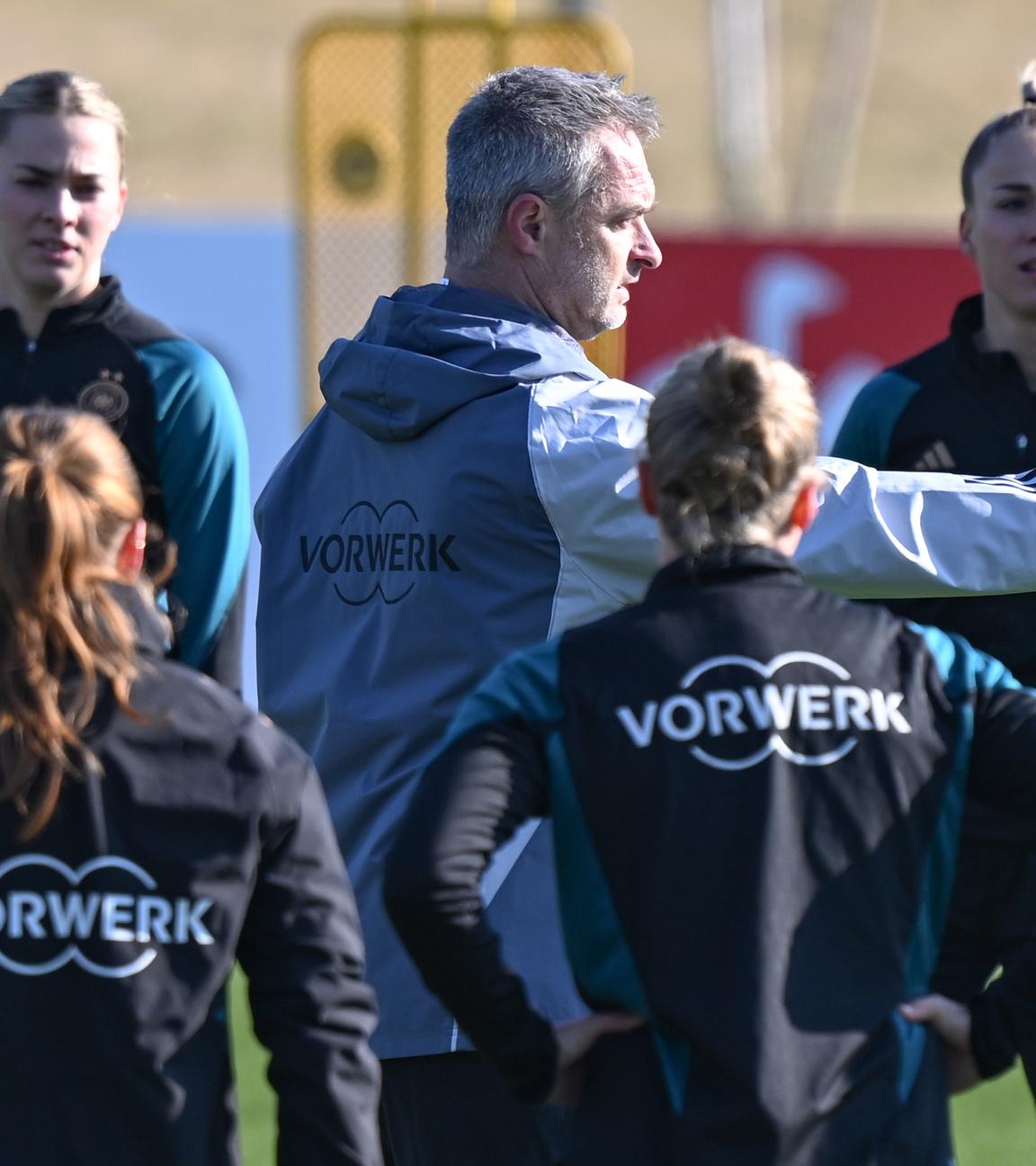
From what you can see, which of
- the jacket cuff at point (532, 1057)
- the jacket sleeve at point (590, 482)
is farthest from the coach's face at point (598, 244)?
the jacket cuff at point (532, 1057)

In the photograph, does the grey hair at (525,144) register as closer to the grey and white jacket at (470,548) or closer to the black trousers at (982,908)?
the grey and white jacket at (470,548)

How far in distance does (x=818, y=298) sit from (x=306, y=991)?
6.96 meters

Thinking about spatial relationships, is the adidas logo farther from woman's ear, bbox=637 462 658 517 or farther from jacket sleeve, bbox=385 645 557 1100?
jacket sleeve, bbox=385 645 557 1100

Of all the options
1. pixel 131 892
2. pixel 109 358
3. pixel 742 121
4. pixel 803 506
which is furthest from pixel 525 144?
pixel 742 121

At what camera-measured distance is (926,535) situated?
2848mm

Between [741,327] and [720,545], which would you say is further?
[741,327]

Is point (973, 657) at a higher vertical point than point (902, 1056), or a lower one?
higher

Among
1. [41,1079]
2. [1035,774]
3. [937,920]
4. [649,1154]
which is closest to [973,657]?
[1035,774]

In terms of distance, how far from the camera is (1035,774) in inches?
90.7

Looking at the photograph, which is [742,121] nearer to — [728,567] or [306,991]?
[728,567]

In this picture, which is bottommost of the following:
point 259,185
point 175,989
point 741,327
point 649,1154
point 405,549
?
point 649,1154

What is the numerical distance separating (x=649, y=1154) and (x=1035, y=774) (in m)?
0.58

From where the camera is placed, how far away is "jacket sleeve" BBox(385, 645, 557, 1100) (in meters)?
2.26

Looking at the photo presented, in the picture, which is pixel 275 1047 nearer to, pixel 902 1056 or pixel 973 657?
pixel 902 1056
